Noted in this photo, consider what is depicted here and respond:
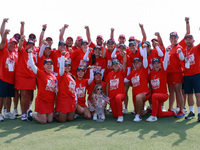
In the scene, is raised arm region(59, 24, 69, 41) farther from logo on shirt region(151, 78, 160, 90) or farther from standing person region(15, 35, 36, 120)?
logo on shirt region(151, 78, 160, 90)

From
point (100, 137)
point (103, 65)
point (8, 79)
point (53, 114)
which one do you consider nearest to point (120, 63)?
point (103, 65)

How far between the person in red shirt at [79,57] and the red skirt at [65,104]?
4.80ft

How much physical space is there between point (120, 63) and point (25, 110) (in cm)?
346

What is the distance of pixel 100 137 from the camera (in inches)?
159

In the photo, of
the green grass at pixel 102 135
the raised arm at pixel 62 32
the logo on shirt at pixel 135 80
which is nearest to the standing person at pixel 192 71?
the green grass at pixel 102 135

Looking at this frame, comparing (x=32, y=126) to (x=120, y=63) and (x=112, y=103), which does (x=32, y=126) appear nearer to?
(x=112, y=103)

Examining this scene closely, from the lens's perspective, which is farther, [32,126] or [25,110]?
[25,110]

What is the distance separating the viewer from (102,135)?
4176mm

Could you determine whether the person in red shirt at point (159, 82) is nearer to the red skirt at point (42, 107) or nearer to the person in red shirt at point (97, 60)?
the person in red shirt at point (97, 60)

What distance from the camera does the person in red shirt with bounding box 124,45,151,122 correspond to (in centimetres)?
561

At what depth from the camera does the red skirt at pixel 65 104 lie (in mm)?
5492

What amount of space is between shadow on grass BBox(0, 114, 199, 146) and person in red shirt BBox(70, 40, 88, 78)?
2.11 m

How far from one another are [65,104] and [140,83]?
7.67 ft

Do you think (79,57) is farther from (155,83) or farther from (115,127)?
(115,127)
